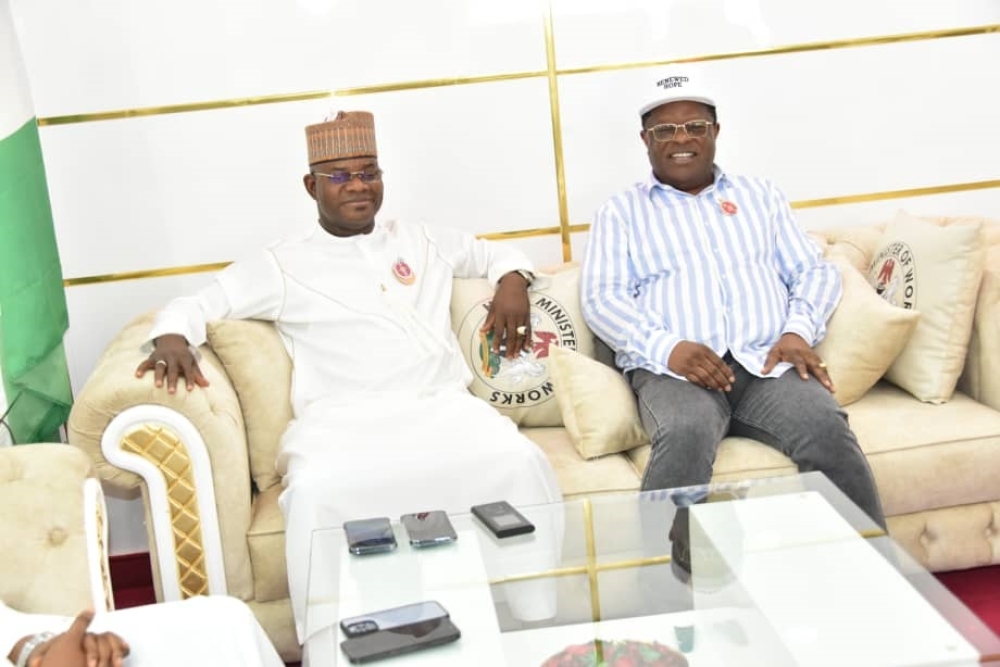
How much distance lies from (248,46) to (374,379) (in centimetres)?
114

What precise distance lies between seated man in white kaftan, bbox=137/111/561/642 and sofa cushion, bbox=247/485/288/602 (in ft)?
0.32

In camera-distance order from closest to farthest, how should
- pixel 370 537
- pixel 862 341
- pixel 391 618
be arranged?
pixel 391 618 → pixel 370 537 → pixel 862 341

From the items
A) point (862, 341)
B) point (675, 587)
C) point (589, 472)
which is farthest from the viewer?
point (862, 341)

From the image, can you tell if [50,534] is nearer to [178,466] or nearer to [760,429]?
[178,466]

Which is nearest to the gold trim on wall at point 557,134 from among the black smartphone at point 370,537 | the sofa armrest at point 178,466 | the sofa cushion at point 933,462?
the sofa cushion at point 933,462

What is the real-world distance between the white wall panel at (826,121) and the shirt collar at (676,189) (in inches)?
15.6

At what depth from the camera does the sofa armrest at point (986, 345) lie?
298 cm

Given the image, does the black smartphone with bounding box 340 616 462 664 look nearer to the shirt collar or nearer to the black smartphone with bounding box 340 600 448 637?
the black smartphone with bounding box 340 600 448 637

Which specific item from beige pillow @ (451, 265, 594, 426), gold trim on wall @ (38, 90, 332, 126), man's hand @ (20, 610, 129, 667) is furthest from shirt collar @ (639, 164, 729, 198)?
man's hand @ (20, 610, 129, 667)

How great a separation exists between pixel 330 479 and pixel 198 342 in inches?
22.5

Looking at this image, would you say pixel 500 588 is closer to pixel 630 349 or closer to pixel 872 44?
pixel 630 349

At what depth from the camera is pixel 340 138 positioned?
3100 mm

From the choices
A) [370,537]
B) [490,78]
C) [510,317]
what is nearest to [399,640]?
[370,537]

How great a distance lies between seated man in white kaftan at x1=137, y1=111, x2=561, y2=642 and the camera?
8.80 ft
